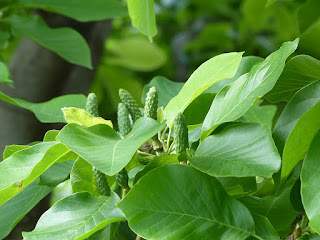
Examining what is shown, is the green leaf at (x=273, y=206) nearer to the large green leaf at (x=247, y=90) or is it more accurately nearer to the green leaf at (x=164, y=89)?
the large green leaf at (x=247, y=90)

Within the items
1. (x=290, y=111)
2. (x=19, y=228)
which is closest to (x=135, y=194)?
(x=290, y=111)

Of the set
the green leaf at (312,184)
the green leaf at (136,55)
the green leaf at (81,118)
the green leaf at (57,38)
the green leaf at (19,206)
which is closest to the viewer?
the green leaf at (312,184)

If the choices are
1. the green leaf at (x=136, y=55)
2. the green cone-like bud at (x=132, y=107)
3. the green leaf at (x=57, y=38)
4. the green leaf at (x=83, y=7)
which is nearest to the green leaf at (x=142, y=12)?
the green cone-like bud at (x=132, y=107)

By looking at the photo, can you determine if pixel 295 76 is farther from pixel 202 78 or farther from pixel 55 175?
pixel 55 175

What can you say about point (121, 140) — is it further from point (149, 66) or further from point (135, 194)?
point (149, 66)

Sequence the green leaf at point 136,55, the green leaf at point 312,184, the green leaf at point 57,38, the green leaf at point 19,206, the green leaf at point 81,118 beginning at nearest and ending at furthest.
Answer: the green leaf at point 312,184 < the green leaf at point 81,118 < the green leaf at point 19,206 < the green leaf at point 57,38 < the green leaf at point 136,55

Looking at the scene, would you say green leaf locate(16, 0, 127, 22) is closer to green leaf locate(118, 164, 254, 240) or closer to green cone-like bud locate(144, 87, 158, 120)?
green cone-like bud locate(144, 87, 158, 120)

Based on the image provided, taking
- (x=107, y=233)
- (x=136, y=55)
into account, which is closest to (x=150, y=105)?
(x=107, y=233)
